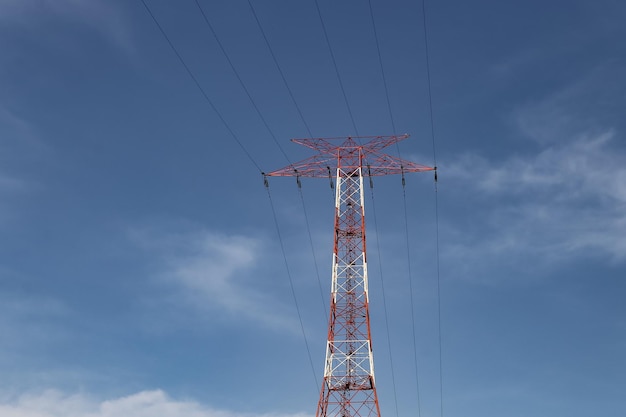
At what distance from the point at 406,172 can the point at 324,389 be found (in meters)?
27.8

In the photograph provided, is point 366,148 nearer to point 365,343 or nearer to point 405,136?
point 405,136

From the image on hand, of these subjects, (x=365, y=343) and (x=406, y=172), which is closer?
(x=365, y=343)

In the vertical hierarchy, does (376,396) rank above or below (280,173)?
below

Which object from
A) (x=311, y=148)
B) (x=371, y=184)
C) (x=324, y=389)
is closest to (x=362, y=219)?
(x=371, y=184)

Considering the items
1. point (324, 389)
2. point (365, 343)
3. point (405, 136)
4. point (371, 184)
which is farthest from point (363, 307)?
point (405, 136)

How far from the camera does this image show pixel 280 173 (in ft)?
296

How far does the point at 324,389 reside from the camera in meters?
80.6

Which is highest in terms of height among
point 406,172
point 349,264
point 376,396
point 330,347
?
point 406,172

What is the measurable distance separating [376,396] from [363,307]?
10.1 metres

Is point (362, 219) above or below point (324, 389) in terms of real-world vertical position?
above

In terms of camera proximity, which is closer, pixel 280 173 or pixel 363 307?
pixel 363 307

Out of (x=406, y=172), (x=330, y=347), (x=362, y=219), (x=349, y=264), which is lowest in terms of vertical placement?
(x=330, y=347)

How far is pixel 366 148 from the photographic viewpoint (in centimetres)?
9206

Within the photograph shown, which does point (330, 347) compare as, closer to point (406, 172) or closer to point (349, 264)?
point (349, 264)
